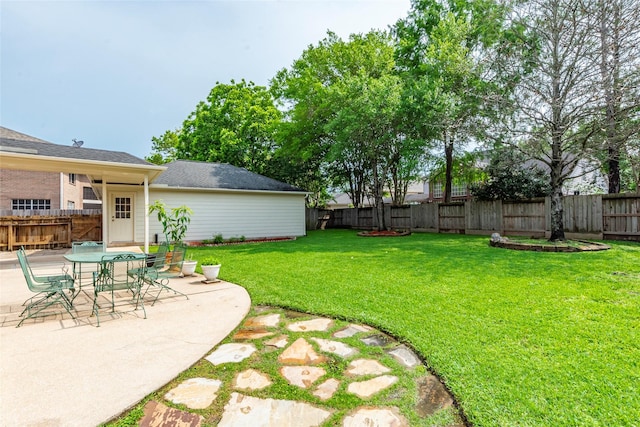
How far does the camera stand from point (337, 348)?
3.25 m

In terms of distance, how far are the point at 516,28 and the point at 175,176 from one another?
15.1 meters

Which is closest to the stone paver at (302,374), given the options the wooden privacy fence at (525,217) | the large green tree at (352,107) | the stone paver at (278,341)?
the stone paver at (278,341)

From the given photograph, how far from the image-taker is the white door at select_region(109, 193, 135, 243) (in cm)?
1269

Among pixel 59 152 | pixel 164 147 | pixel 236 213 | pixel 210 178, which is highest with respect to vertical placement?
pixel 164 147

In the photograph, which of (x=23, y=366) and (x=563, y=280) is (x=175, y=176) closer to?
(x=23, y=366)

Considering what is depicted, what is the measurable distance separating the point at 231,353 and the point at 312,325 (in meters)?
1.10

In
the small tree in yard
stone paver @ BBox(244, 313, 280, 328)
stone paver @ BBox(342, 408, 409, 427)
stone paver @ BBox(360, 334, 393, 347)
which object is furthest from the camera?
the small tree in yard

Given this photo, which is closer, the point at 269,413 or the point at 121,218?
the point at 269,413

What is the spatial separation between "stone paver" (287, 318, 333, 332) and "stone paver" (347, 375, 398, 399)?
3.91 ft

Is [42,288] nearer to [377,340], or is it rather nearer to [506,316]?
[377,340]

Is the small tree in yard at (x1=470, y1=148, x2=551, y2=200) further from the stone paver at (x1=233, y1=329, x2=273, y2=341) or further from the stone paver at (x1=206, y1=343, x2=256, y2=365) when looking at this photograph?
the stone paver at (x1=206, y1=343, x2=256, y2=365)

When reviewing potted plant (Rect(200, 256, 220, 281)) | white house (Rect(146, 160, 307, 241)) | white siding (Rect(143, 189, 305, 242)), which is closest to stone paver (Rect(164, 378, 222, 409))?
potted plant (Rect(200, 256, 220, 281))

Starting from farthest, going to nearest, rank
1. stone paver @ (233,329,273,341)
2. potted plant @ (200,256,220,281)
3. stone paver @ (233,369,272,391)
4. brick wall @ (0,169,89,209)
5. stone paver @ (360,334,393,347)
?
brick wall @ (0,169,89,209), potted plant @ (200,256,220,281), stone paver @ (233,329,273,341), stone paver @ (360,334,393,347), stone paver @ (233,369,272,391)

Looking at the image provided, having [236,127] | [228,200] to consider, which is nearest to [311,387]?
[228,200]
